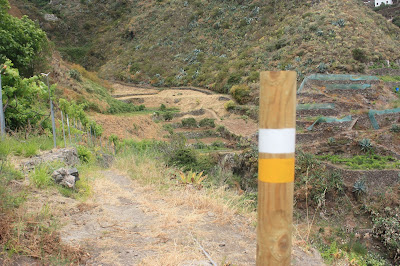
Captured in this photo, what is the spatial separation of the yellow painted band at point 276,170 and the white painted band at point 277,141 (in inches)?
1.7

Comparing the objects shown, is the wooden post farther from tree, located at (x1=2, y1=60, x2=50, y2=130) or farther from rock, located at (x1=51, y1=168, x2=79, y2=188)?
tree, located at (x1=2, y1=60, x2=50, y2=130)

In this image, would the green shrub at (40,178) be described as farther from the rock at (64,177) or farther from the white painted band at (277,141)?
the white painted band at (277,141)

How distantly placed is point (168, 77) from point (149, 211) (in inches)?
1401

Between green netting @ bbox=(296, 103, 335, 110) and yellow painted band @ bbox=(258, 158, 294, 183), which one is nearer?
yellow painted band @ bbox=(258, 158, 294, 183)

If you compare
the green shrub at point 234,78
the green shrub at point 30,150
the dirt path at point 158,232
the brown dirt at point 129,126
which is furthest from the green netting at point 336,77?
the dirt path at point 158,232

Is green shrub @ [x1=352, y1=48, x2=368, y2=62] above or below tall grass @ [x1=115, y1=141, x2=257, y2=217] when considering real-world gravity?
above

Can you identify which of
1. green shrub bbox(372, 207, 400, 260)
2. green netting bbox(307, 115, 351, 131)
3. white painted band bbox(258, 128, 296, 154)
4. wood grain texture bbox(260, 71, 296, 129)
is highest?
wood grain texture bbox(260, 71, 296, 129)

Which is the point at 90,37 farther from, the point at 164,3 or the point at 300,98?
the point at 300,98

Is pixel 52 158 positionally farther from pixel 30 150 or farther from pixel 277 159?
pixel 277 159

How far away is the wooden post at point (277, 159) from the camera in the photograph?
1.48m

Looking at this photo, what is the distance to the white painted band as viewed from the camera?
1.48 m

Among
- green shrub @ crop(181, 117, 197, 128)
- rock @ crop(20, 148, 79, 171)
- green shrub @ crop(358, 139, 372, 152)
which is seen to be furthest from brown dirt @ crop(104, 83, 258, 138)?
rock @ crop(20, 148, 79, 171)

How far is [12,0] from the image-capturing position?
151ft

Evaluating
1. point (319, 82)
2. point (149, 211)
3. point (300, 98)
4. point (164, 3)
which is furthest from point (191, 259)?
point (164, 3)
